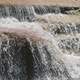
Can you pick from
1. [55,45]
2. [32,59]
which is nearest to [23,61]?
[32,59]

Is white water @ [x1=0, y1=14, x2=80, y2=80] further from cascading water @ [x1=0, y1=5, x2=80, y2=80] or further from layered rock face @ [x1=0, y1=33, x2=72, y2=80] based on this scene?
layered rock face @ [x1=0, y1=33, x2=72, y2=80]

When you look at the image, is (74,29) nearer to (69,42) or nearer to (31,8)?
(69,42)

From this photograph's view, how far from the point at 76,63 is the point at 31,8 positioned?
11.8 ft

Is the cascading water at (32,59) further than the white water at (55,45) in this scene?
No

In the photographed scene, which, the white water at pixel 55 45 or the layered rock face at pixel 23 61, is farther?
the white water at pixel 55 45

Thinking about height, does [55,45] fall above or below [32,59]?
above

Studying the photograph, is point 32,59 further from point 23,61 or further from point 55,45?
point 55,45

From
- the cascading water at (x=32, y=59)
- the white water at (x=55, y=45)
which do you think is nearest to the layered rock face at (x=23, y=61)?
the cascading water at (x=32, y=59)

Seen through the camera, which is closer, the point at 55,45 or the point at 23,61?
the point at 23,61

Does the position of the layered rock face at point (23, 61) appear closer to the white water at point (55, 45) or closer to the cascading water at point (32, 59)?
the cascading water at point (32, 59)

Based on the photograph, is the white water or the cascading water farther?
the white water

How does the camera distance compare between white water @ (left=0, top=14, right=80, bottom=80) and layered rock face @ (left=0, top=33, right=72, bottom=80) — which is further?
white water @ (left=0, top=14, right=80, bottom=80)

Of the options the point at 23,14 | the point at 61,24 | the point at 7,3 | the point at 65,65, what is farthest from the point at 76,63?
the point at 7,3

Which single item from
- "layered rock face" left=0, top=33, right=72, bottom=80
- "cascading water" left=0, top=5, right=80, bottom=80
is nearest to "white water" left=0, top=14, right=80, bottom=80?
"cascading water" left=0, top=5, right=80, bottom=80
